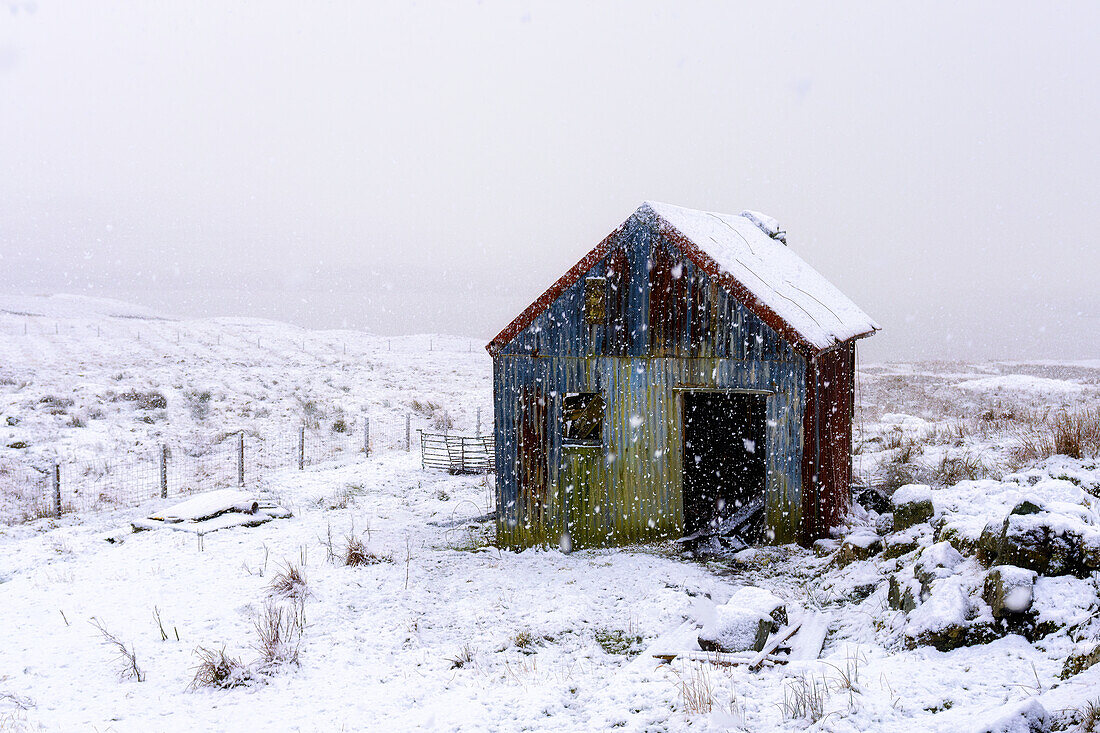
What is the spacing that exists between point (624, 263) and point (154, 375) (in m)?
32.9

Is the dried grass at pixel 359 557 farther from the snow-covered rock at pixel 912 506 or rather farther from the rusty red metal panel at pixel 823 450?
the snow-covered rock at pixel 912 506

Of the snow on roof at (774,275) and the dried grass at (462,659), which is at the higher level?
the snow on roof at (774,275)

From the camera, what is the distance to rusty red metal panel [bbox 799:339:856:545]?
10.6 m

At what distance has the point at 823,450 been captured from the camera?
11.0 metres

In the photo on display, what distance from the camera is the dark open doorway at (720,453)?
14.2 m

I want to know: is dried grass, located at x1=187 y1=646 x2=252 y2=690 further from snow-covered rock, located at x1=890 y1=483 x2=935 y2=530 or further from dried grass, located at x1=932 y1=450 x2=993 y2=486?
dried grass, located at x1=932 y1=450 x2=993 y2=486

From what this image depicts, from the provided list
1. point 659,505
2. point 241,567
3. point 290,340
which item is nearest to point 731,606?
point 659,505

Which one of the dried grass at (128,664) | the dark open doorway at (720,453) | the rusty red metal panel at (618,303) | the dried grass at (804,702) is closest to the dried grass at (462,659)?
the dried grass at (128,664)

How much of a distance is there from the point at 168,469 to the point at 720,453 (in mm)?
17676

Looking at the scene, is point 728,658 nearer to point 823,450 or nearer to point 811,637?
point 811,637

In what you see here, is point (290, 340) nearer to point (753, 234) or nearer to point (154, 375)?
point (154, 375)

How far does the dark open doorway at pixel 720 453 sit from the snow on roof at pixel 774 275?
8.47 ft

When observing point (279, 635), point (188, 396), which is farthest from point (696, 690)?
point (188, 396)

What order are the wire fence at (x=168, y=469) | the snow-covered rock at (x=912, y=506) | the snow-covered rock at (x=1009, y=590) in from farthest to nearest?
the wire fence at (x=168, y=469), the snow-covered rock at (x=912, y=506), the snow-covered rock at (x=1009, y=590)
